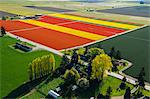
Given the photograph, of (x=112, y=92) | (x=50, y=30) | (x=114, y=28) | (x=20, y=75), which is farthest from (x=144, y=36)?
(x=20, y=75)

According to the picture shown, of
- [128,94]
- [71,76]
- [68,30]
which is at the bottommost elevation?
[128,94]

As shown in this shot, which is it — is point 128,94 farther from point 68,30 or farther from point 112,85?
point 68,30

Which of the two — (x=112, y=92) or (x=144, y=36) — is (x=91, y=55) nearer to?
→ (x=112, y=92)

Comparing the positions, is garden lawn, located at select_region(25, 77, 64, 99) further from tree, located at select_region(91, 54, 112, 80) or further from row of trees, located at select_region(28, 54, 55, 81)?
tree, located at select_region(91, 54, 112, 80)

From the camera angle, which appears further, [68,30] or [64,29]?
[64,29]

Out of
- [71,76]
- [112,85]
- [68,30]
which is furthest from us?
[68,30]

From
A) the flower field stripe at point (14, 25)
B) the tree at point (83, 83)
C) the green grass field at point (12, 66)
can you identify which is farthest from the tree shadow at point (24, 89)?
the flower field stripe at point (14, 25)

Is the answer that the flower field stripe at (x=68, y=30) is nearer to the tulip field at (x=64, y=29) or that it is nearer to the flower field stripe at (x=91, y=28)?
the tulip field at (x=64, y=29)

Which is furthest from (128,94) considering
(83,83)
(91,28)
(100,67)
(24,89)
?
(91,28)
